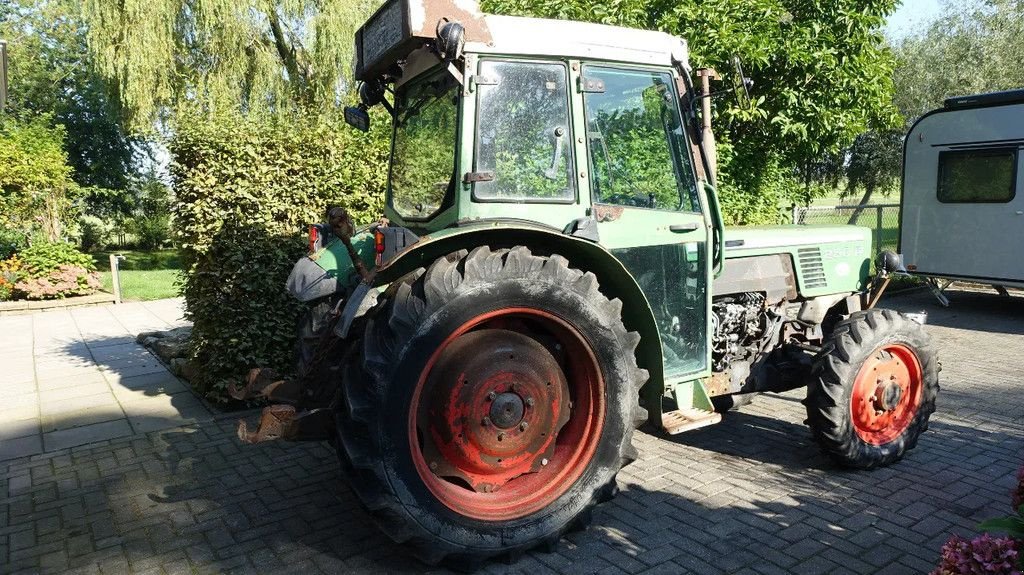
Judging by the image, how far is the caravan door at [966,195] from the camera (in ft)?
30.8

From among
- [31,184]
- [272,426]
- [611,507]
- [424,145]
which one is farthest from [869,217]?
[31,184]

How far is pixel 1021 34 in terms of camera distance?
1700cm

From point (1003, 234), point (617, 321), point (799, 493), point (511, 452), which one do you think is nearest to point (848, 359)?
point (799, 493)

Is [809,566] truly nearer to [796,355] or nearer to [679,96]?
[796,355]

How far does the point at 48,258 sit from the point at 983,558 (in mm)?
14107

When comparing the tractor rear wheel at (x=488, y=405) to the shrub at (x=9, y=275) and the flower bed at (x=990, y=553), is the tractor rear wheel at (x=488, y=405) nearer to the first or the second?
the flower bed at (x=990, y=553)

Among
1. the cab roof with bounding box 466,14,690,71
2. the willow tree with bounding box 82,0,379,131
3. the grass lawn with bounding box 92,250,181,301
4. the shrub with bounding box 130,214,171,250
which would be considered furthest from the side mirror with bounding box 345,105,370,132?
the shrub with bounding box 130,214,171,250

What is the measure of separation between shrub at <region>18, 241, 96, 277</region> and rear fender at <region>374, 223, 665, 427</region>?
11.6 m

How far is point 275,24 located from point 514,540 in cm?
1409

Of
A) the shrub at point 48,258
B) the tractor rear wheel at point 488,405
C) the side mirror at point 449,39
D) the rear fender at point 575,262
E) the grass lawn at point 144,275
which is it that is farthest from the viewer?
the grass lawn at point 144,275

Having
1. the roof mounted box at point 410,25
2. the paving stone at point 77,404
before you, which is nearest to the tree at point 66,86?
the paving stone at point 77,404

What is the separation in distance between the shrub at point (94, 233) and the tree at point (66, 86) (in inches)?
62.7

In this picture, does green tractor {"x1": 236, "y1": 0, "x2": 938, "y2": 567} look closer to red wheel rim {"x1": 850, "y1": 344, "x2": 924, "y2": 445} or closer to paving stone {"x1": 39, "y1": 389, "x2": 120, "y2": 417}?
red wheel rim {"x1": 850, "y1": 344, "x2": 924, "y2": 445}

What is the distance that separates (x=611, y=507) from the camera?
12.1ft
